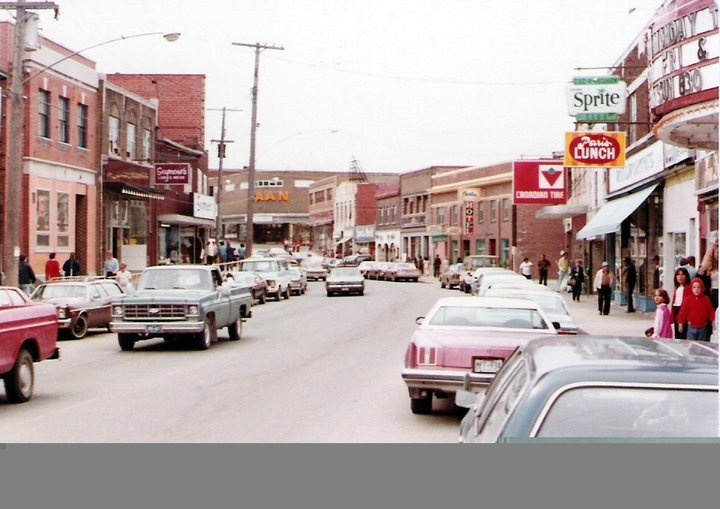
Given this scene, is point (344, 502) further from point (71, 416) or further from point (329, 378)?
point (329, 378)

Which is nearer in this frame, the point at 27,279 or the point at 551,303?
the point at 551,303

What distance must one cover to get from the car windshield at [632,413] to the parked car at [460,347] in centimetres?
637

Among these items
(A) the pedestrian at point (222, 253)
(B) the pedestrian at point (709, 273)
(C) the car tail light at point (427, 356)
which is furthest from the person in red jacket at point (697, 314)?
(A) the pedestrian at point (222, 253)

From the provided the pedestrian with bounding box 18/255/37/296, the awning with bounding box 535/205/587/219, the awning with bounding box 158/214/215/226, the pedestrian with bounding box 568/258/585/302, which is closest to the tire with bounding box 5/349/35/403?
the pedestrian with bounding box 18/255/37/296

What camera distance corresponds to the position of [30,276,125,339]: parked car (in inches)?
866

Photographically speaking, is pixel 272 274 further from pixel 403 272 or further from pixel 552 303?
pixel 403 272

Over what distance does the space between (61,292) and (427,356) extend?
13.8 metres

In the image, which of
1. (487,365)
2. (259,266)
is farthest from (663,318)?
(259,266)

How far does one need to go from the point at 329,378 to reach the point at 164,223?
33.0 metres

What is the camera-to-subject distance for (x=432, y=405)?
12.0 m

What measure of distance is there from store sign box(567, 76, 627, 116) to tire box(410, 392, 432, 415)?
1670cm

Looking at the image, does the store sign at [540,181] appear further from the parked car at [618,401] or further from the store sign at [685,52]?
the parked car at [618,401]

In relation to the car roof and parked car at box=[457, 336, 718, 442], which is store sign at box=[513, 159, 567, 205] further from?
parked car at box=[457, 336, 718, 442]

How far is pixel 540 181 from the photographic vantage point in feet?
168
